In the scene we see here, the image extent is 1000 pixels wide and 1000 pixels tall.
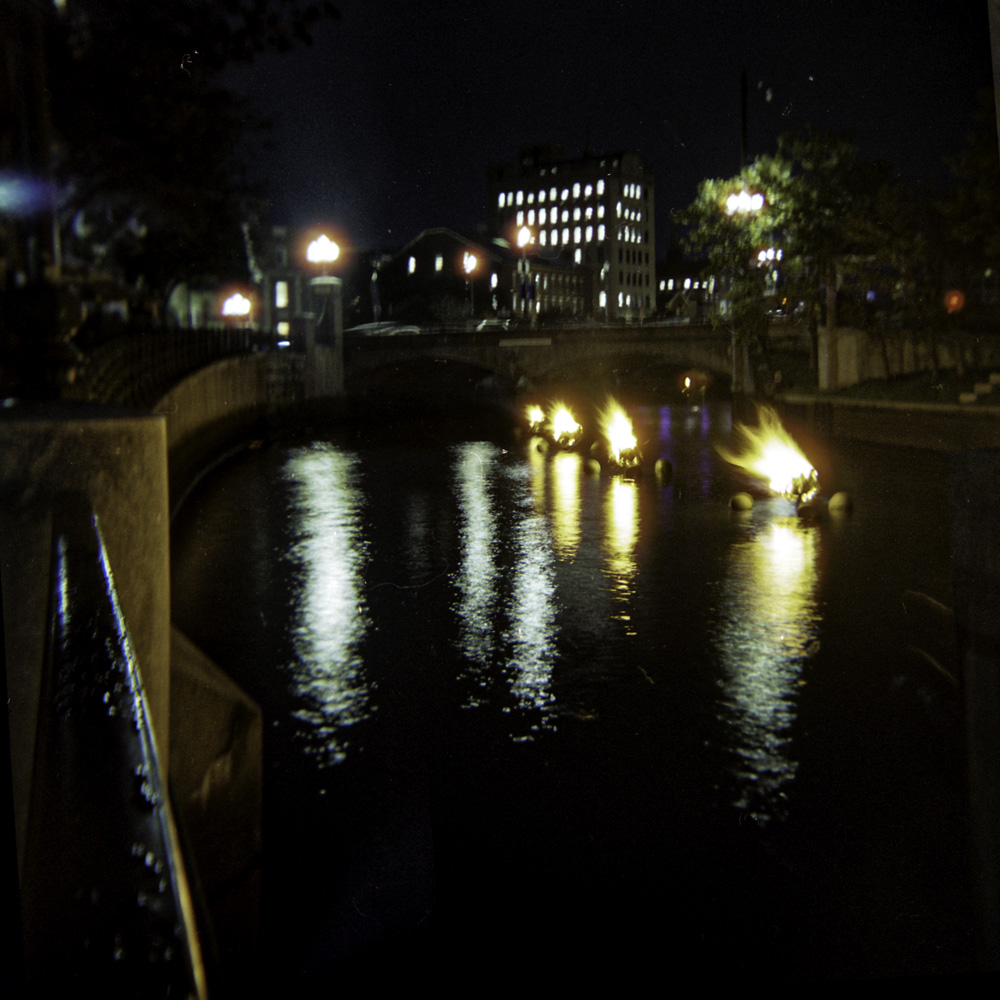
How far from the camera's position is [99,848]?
2.31m

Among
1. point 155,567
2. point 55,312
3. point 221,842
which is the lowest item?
point 221,842

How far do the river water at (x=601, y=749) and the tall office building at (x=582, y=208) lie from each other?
4414 inches

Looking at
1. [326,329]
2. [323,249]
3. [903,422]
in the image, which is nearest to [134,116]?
[903,422]

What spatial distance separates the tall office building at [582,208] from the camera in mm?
123812

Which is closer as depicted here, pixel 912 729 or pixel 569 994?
pixel 569 994

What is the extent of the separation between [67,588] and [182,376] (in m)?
19.9

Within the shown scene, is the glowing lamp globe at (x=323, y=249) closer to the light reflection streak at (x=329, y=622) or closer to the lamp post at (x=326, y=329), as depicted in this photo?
the lamp post at (x=326, y=329)

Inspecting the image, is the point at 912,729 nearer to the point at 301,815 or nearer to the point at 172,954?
the point at 301,815

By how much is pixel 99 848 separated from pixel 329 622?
7262mm

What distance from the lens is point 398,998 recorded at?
12.7 feet

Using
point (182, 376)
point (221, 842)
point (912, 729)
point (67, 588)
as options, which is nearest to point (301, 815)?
point (221, 842)

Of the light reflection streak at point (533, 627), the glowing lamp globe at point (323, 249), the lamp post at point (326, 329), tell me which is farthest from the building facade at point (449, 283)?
the light reflection streak at point (533, 627)

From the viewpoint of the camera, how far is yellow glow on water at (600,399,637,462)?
23156 millimetres

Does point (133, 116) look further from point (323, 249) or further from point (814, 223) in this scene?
point (323, 249)
